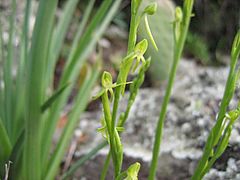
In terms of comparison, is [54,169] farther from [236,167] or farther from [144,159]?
[236,167]

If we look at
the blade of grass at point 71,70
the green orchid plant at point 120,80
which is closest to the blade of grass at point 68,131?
the blade of grass at point 71,70

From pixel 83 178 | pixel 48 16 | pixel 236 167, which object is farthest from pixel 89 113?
pixel 48 16

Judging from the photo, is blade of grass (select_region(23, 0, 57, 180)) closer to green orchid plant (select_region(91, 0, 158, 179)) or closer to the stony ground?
green orchid plant (select_region(91, 0, 158, 179))

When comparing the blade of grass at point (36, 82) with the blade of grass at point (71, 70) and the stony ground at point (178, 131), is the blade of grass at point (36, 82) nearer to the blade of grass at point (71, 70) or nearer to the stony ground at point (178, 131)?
the blade of grass at point (71, 70)

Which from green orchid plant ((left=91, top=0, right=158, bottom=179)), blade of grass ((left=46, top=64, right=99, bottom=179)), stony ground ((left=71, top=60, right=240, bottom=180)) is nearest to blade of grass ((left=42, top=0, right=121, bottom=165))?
blade of grass ((left=46, top=64, right=99, bottom=179))

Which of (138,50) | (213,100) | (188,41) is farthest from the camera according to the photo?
(188,41)

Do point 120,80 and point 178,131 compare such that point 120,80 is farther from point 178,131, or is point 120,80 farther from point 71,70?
point 178,131
